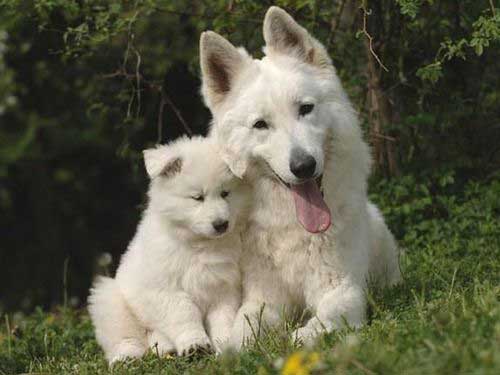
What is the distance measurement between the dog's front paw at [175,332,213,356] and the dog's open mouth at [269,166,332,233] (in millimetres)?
802

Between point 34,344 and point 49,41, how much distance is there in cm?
662

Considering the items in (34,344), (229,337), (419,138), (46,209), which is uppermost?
(419,138)

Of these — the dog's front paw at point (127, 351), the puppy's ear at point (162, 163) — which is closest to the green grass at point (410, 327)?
the dog's front paw at point (127, 351)

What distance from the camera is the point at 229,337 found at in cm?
471

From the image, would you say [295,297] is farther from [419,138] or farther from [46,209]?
[46,209]

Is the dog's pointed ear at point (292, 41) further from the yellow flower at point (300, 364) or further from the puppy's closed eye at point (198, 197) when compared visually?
the yellow flower at point (300, 364)

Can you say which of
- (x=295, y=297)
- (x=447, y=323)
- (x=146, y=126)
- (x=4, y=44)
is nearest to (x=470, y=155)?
(x=295, y=297)

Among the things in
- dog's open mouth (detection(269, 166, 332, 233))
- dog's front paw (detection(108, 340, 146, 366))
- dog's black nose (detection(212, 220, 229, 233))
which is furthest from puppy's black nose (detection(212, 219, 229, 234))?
dog's front paw (detection(108, 340, 146, 366))

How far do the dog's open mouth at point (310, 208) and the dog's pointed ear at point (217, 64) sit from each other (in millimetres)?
604

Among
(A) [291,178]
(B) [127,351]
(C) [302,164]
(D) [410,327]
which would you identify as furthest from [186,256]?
(D) [410,327]

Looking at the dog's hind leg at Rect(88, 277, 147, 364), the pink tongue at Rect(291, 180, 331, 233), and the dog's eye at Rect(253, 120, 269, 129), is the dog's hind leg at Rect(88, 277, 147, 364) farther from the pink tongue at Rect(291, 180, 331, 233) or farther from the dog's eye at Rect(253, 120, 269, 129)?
the dog's eye at Rect(253, 120, 269, 129)

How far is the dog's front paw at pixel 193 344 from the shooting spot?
4.62m

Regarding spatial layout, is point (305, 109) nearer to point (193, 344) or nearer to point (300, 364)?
point (193, 344)

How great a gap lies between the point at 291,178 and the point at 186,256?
32.7 inches
